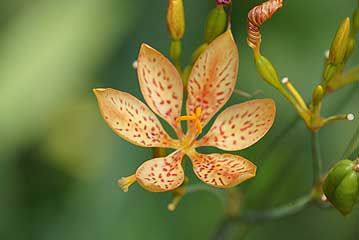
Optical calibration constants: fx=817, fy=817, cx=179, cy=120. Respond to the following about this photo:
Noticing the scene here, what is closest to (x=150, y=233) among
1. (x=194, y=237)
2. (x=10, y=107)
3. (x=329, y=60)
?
(x=194, y=237)

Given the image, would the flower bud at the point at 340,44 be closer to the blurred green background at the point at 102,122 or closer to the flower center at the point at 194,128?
the flower center at the point at 194,128

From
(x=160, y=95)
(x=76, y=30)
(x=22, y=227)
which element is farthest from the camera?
(x=76, y=30)

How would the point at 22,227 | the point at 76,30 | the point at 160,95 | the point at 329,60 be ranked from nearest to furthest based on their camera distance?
1. the point at 329,60
2. the point at 160,95
3. the point at 22,227
4. the point at 76,30

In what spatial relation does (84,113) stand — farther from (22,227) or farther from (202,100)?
(202,100)

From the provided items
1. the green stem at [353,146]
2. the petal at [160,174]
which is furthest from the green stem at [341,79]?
the petal at [160,174]

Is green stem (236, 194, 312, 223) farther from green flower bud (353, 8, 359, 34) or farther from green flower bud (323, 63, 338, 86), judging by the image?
green flower bud (353, 8, 359, 34)

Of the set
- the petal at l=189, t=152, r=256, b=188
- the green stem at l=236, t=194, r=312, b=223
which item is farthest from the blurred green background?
the petal at l=189, t=152, r=256, b=188
